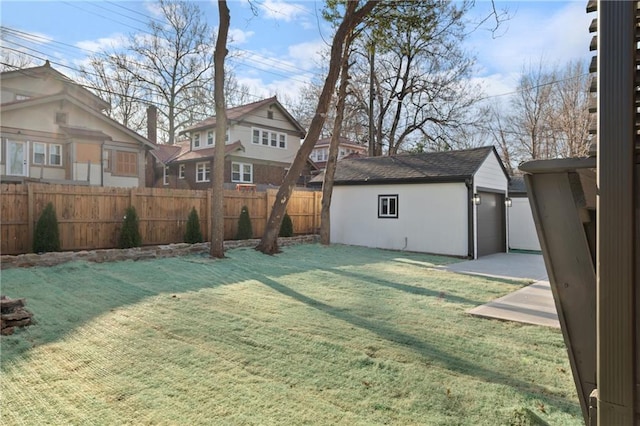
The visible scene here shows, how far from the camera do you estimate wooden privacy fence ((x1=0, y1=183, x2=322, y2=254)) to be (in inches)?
333

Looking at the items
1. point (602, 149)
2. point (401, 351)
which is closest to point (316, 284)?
point (401, 351)

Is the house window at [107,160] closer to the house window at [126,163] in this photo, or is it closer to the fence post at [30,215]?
the house window at [126,163]

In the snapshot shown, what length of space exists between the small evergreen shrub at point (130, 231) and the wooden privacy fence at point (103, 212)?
0.84 ft

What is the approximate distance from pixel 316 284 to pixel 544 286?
4.27 m

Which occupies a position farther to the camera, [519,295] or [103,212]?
[103,212]

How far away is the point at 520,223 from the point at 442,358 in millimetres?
12567

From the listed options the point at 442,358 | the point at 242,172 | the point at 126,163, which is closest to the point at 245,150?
the point at 242,172

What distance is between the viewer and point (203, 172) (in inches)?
912

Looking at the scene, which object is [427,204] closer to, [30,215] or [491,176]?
[491,176]

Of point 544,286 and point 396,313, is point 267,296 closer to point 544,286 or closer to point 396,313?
point 396,313

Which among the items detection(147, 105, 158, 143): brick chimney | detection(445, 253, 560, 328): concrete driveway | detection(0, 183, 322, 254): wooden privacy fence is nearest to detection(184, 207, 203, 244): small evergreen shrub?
detection(0, 183, 322, 254): wooden privacy fence

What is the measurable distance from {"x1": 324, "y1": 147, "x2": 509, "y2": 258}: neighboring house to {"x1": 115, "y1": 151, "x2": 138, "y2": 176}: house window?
35.0 feet

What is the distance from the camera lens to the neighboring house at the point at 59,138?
599 inches

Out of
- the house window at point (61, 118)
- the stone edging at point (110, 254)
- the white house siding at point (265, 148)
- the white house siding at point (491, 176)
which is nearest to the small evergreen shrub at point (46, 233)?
the stone edging at point (110, 254)
